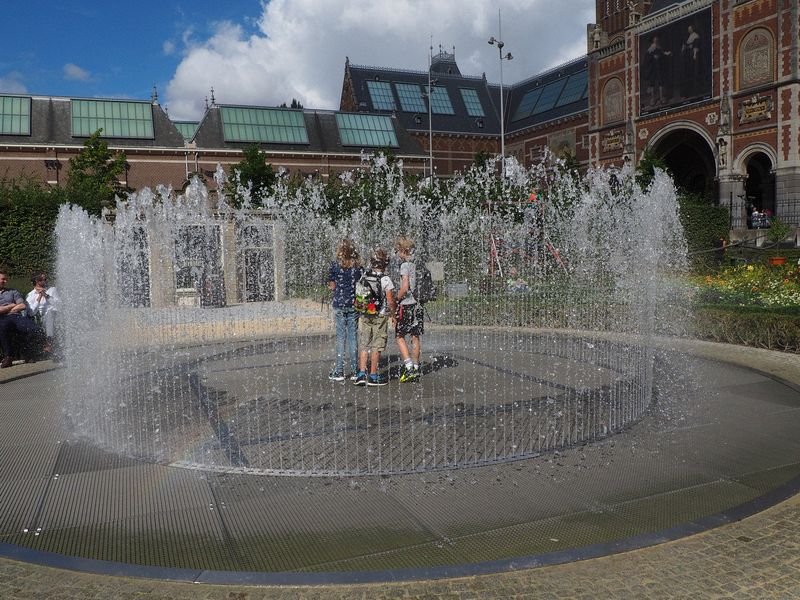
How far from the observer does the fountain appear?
600cm

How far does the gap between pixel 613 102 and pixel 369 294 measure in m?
35.9

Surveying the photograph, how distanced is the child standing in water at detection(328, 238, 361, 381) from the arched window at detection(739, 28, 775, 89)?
97.1 ft

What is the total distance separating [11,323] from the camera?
10727 millimetres

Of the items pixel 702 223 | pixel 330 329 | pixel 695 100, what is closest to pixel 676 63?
pixel 695 100

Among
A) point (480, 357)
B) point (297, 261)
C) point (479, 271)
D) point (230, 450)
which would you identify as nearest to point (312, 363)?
point (480, 357)

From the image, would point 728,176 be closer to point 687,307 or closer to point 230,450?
point 687,307

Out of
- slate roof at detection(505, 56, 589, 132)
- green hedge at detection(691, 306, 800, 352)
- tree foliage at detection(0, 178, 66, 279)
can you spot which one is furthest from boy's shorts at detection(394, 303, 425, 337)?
slate roof at detection(505, 56, 589, 132)

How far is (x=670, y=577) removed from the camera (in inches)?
135

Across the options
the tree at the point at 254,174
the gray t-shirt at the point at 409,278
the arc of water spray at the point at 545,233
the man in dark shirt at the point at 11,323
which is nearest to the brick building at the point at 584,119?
the tree at the point at 254,174

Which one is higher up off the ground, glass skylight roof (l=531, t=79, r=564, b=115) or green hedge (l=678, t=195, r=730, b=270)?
glass skylight roof (l=531, t=79, r=564, b=115)

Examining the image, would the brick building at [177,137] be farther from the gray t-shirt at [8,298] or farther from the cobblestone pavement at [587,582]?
the cobblestone pavement at [587,582]

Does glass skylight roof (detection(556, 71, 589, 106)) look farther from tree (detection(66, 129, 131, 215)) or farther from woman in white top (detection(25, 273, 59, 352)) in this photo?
woman in white top (detection(25, 273, 59, 352))

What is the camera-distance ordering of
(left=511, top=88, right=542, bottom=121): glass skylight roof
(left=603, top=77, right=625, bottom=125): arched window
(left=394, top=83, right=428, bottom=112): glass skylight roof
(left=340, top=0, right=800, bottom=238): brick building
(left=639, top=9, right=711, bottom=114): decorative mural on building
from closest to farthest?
(left=340, top=0, right=800, bottom=238): brick building → (left=639, top=9, right=711, bottom=114): decorative mural on building → (left=603, top=77, right=625, bottom=125): arched window → (left=394, top=83, right=428, bottom=112): glass skylight roof → (left=511, top=88, right=542, bottom=121): glass skylight roof

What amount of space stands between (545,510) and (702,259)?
23.4m
